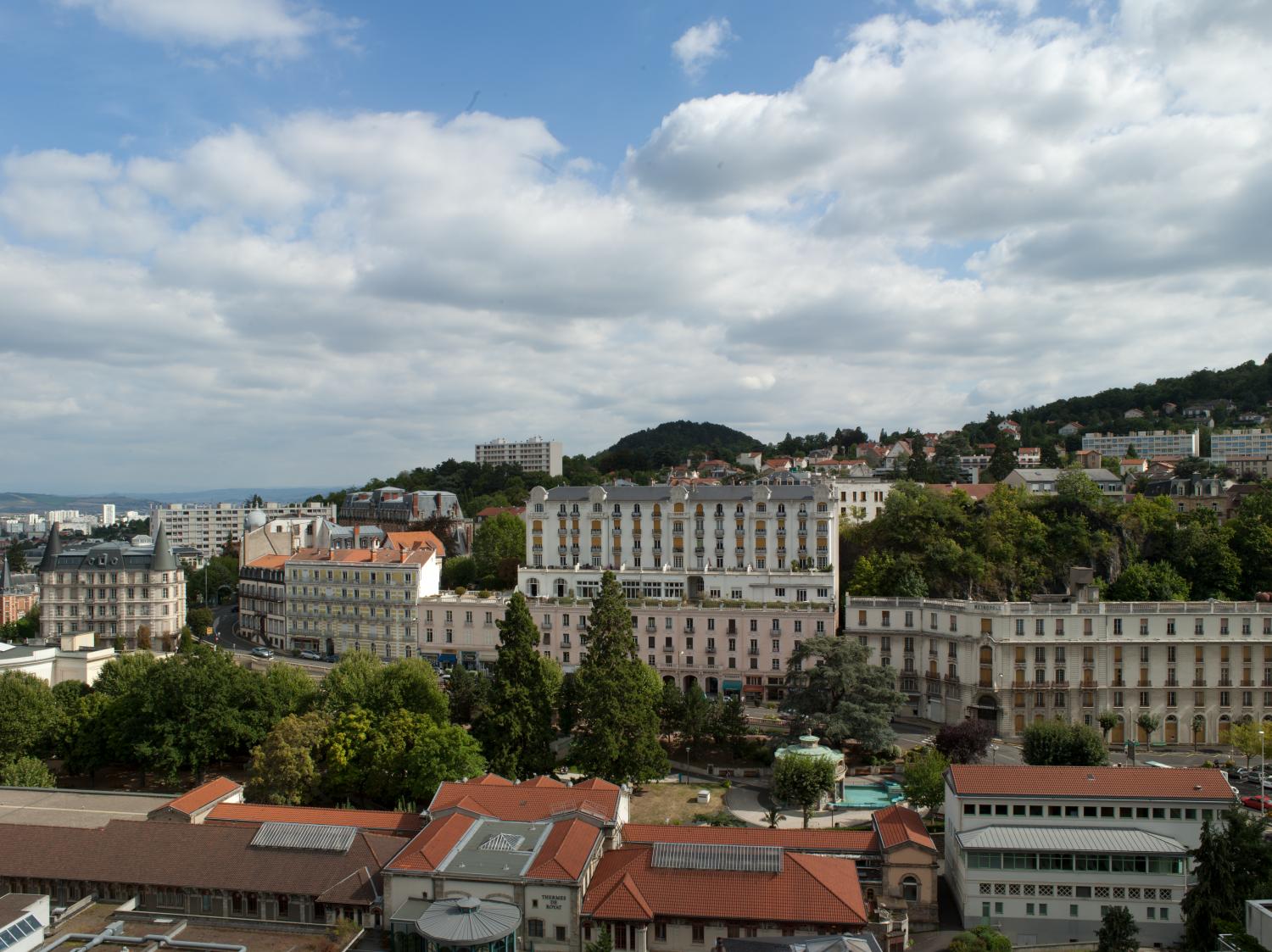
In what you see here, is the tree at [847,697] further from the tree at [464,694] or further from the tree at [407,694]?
the tree at [407,694]

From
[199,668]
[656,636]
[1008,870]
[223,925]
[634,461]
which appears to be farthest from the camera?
[634,461]

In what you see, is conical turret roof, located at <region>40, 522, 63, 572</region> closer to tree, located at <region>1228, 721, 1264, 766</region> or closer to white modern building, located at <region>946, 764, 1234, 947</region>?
white modern building, located at <region>946, 764, 1234, 947</region>

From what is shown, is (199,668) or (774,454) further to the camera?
(774,454)

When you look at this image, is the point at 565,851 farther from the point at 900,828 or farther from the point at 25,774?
the point at 25,774

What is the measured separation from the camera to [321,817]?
37000mm

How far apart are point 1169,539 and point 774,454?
99.7 meters

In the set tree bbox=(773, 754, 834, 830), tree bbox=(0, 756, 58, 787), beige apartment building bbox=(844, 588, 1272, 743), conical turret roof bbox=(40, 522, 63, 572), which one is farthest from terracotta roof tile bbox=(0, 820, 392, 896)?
conical turret roof bbox=(40, 522, 63, 572)

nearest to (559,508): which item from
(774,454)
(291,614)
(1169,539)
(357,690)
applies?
(291,614)

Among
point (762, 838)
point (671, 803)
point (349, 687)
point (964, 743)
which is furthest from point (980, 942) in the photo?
point (349, 687)

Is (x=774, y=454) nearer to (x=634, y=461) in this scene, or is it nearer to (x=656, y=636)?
(x=634, y=461)

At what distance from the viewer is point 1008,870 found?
35406 millimetres

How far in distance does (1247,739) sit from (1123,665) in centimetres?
859

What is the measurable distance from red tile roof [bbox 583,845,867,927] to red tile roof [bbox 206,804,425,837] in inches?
325

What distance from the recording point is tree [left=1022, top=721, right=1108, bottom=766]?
4525 centimetres
